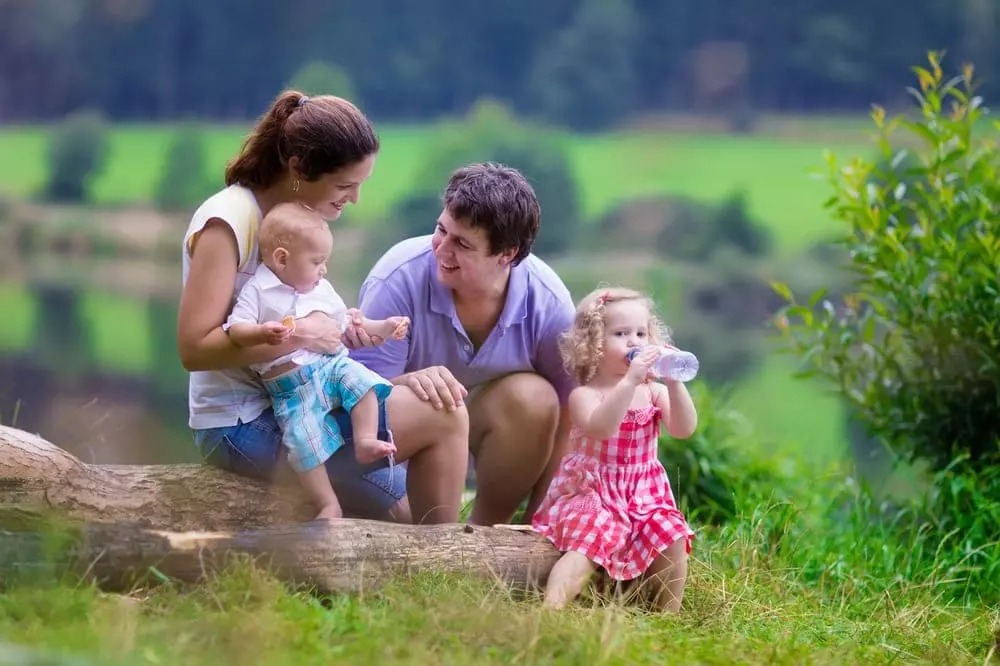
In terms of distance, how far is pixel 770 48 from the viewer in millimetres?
12406

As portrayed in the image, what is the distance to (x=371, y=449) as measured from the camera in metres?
2.53

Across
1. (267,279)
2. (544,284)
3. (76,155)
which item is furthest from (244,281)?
(76,155)

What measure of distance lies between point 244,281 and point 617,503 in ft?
3.17

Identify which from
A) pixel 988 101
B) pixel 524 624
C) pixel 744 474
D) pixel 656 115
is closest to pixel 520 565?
pixel 524 624

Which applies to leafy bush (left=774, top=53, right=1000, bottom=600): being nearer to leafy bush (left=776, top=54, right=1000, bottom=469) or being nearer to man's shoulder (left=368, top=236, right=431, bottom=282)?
leafy bush (left=776, top=54, right=1000, bottom=469)

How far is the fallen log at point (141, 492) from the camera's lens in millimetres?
2479

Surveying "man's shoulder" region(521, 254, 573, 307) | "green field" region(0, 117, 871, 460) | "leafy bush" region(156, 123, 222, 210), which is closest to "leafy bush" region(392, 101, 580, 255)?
"green field" region(0, 117, 871, 460)

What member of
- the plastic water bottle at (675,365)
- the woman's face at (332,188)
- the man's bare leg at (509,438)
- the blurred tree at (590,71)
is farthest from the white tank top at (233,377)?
the blurred tree at (590,71)

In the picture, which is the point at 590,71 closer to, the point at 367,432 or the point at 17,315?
the point at 17,315

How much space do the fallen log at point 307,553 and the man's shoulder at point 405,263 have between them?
622 millimetres

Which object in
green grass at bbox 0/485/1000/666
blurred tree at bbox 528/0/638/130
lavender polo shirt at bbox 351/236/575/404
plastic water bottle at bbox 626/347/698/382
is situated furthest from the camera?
blurred tree at bbox 528/0/638/130

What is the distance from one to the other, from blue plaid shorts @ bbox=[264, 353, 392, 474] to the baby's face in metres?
0.17

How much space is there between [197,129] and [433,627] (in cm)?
981

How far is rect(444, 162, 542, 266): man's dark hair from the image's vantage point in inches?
106
